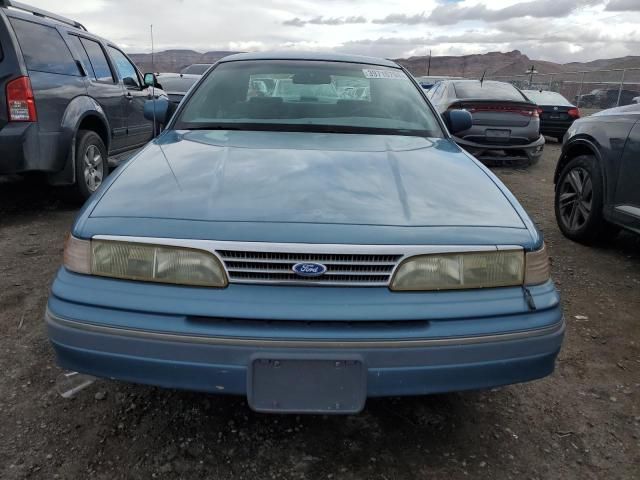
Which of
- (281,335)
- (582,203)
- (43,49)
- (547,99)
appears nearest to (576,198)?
(582,203)

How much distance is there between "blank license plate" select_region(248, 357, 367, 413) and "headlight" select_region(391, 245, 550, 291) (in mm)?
332

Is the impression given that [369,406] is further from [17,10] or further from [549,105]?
[549,105]

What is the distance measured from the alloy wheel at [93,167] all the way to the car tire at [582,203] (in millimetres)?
4541

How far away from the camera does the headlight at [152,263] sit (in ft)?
5.98

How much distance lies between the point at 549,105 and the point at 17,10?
11041mm

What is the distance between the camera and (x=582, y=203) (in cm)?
465

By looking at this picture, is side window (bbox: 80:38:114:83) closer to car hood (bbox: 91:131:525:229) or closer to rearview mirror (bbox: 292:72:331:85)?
rearview mirror (bbox: 292:72:331:85)

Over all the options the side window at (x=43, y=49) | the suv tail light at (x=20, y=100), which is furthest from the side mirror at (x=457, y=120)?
the side window at (x=43, y=49)

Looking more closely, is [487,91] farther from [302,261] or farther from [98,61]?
[302,261]

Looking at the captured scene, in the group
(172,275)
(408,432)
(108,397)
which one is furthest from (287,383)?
(108,397)

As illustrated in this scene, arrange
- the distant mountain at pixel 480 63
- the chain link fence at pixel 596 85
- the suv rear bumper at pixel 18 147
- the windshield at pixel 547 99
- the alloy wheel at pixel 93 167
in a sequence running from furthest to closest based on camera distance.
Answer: the distant mountain at pixel 480 63 < the chain link fence at pixel 596 85 < the windshield at pixel 547 99 < the alloy wheel at pixel 93 167 < the suv rear bumper at pixel 18 147

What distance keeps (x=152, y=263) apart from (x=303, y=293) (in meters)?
0.52

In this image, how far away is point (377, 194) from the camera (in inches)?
83.7

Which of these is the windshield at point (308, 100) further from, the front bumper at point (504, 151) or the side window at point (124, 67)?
the front bumper at point (504, 151)
